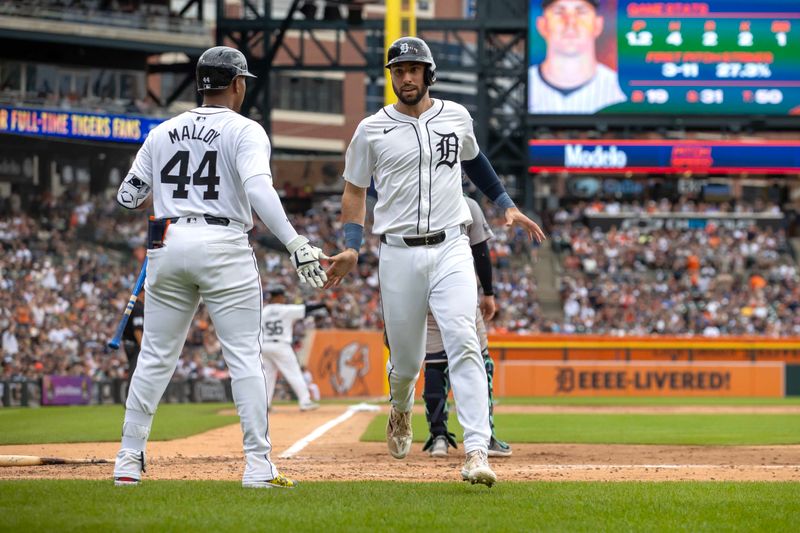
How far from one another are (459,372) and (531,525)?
1546 mm

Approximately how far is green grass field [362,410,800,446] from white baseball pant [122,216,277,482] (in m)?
5.39

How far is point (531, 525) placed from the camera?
525 centimetres

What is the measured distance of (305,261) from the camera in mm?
6262

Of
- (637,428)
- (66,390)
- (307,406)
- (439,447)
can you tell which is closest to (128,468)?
(439,447)

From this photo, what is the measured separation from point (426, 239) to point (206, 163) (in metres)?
1.33

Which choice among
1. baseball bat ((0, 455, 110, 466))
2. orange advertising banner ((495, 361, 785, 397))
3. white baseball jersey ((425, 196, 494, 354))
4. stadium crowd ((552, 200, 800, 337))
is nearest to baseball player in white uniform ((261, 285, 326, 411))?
white baseball jersey ((425, 196, 494, 354))

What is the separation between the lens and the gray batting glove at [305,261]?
6266 millimetres

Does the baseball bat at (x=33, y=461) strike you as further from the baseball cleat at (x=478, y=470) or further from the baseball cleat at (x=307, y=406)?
the baseball cleat at (x=307, y=406)

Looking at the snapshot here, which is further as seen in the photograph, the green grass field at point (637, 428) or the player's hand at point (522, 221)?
the green grass field at point (637, 428)

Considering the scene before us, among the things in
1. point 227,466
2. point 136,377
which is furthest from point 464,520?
point 227,466

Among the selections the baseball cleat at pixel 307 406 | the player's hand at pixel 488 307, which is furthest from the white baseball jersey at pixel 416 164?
the baseball cleat at pixel 307 406

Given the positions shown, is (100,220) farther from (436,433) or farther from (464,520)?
(464,520)

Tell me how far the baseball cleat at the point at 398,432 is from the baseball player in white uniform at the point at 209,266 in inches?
74.0

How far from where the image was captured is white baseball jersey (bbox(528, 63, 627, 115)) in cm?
3584
